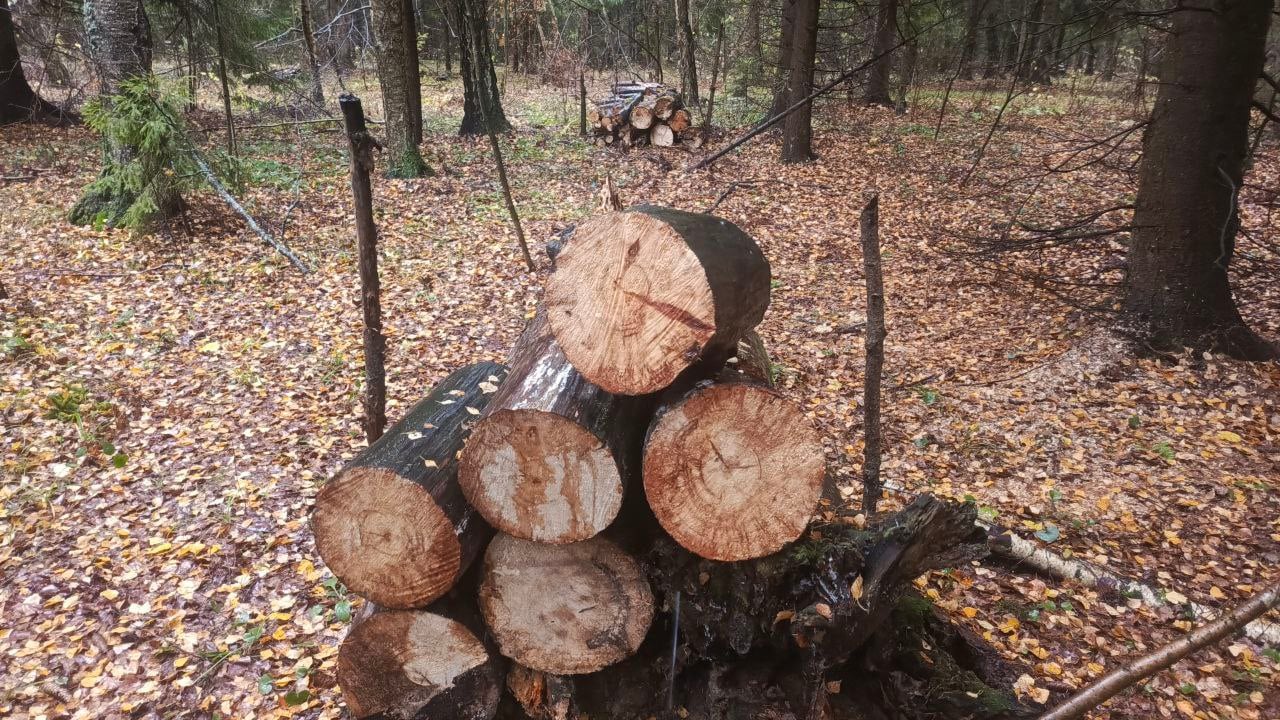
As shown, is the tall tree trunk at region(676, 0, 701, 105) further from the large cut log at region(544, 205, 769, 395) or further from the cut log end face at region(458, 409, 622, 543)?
the cut log end face at region(458, 409, 622, 543)

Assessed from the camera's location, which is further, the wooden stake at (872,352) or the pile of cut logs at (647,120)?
the pile of cut logs at (647,120)

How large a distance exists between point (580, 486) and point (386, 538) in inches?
32.7

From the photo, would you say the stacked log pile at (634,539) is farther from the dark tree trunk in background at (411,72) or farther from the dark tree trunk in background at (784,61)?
the dark tree trunk in background at (784,61)

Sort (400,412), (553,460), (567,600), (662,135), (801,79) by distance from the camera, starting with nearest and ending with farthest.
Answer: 1. (553,460)
2. (567,600)
3. (400,412)
4. (801,79)
5. (662,135)

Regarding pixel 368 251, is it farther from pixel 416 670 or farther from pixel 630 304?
pixel 416 670

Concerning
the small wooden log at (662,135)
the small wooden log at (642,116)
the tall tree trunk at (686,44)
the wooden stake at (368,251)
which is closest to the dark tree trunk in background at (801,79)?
the small wooden log at (662,135)

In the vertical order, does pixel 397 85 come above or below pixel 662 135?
above

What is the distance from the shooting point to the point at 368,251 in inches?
151

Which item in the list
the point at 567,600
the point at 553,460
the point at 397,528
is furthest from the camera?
the point at 567,600

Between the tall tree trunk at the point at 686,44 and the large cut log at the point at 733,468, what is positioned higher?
the tall tree trunk at the point at 686,44

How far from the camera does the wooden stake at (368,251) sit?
136 inches

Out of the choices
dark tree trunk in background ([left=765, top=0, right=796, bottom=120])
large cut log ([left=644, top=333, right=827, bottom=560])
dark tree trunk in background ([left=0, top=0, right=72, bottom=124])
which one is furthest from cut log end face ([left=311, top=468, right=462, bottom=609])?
dark tree trunk in background ([left=0, top=0, right=72, bottom=124])

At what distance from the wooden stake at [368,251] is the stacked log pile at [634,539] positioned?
112 centimetres

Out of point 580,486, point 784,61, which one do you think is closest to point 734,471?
point 580,486
